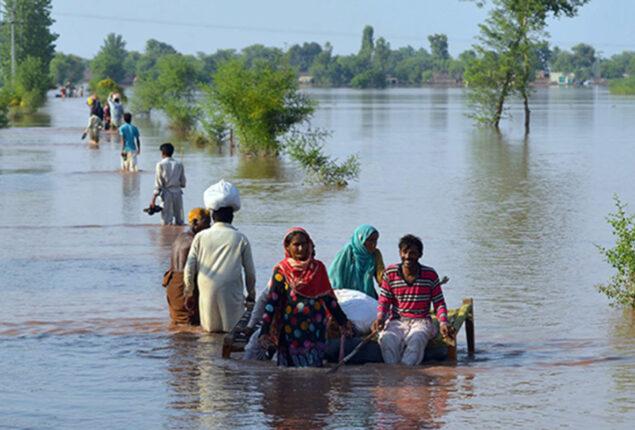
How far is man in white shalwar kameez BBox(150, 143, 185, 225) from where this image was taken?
1725cm

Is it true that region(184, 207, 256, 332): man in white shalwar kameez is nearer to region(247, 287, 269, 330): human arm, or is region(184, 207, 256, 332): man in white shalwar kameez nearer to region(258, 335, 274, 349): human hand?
region(247, 287, 269, 330): human arm

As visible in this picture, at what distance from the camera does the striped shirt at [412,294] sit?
30.3 feet

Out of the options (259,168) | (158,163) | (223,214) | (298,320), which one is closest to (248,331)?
(298,320)

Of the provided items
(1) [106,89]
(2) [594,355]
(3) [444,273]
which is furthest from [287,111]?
(1) [106,89]

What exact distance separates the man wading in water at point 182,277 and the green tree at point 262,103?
22998mm

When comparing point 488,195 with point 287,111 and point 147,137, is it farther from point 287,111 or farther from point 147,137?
point 147,137

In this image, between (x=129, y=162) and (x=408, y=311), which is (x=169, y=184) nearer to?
(x=408, y=311)

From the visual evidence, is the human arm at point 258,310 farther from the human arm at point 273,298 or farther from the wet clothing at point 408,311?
the wet clothing at point 408,311

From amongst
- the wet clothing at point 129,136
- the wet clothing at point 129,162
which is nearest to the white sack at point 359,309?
the wet clothing at point 129,136

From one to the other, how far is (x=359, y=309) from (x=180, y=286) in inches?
77.3

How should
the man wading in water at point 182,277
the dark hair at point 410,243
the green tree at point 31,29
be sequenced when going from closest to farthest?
the dark hair at point 410,243 < the man wading in water at point 182,277 < the green tree at point 31,29

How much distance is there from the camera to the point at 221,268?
10.3 m

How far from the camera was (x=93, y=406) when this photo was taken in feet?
27.9

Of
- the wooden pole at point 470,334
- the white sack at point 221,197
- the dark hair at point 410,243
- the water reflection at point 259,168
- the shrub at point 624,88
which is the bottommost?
the shrub at point 624,88
